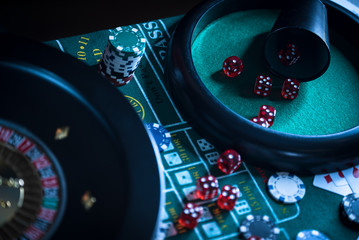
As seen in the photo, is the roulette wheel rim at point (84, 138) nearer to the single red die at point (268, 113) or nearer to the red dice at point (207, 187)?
the red dice at point (207, 187)

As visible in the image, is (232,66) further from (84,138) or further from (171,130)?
(84,138)

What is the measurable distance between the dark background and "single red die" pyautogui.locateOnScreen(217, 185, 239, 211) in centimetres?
113

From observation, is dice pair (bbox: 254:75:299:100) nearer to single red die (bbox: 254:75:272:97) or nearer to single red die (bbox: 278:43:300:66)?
single red die (bbox: 254:75:272:97)

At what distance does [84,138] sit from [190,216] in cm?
45

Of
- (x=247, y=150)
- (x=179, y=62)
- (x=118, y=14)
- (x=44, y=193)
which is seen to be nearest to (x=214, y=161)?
(x=247, y=150)

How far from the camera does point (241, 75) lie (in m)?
2.29

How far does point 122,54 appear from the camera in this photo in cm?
201

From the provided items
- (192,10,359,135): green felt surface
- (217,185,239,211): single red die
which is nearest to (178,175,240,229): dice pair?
(217,185,239,211): single red die

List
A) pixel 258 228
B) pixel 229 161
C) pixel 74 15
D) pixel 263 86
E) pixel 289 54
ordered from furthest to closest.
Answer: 1. pixel 74 15
2. pixel 289 54
3. pixel 263 86
4. pixel 229 161
5. pixel 258 228

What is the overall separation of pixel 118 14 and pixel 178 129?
0.85 metres

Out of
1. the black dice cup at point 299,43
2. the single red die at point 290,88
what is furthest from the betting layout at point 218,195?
the black dice cup at point 299,43

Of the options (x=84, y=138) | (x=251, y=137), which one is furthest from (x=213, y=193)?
(x=84, y=138)

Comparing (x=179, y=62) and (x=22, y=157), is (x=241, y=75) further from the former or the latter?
(x=22, y=157)

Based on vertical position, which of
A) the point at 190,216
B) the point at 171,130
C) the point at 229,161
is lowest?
the point at 190,216
